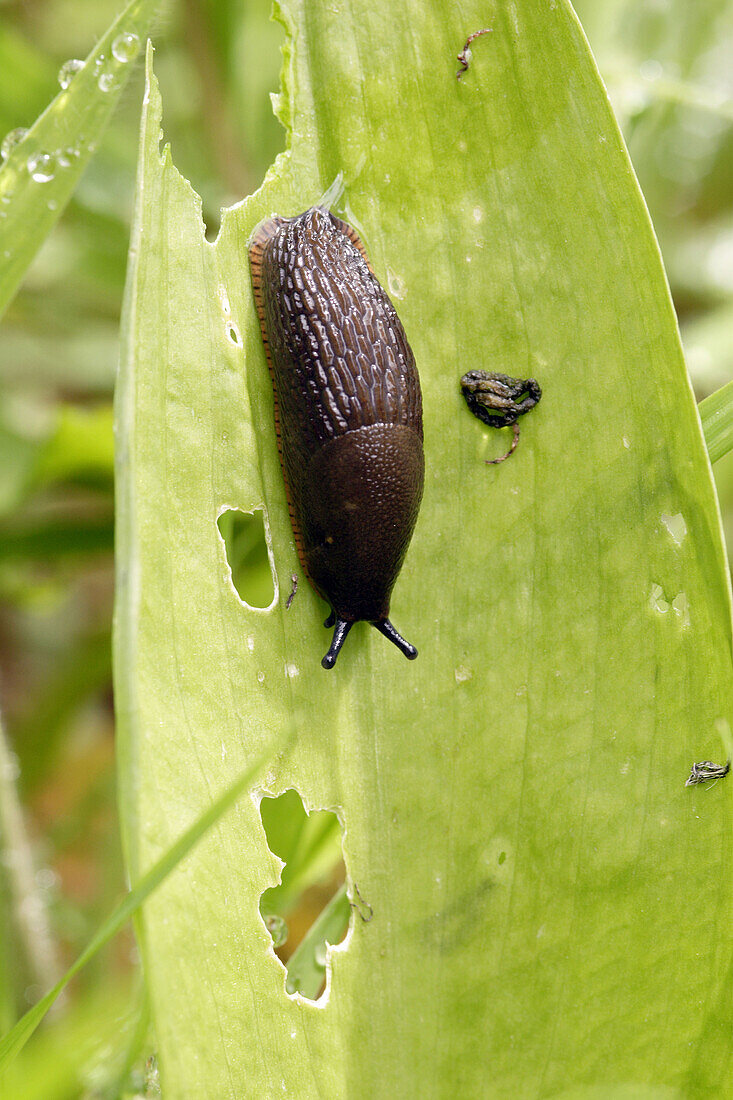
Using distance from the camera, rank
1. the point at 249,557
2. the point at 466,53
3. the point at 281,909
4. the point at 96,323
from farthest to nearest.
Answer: the point at 96,323 → the point at 249,557 → the point at 281,909 → the point at 466,53

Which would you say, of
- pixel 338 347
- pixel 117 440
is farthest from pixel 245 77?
pixel 117 440

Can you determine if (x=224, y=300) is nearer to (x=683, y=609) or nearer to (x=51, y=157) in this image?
(x=51, y=157)

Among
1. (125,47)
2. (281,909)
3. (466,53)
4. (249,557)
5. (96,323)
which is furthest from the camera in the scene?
(96,323)

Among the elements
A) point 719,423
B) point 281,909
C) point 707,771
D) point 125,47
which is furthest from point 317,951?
point 125,47

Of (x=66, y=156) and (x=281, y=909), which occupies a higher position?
(x=66, y=156)

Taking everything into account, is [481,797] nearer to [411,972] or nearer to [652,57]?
[411,972]

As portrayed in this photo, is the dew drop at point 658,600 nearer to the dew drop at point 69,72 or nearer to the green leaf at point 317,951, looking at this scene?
the green leaf at point 317,951

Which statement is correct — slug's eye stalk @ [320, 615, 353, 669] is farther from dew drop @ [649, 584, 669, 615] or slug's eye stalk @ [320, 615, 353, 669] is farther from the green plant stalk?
the green plant stalk
